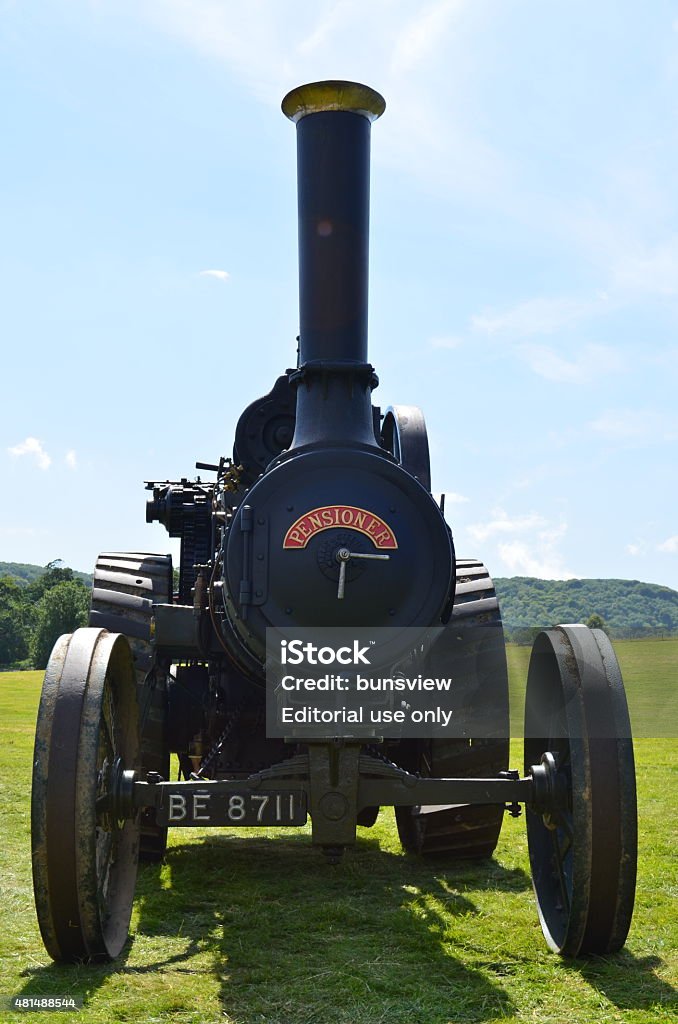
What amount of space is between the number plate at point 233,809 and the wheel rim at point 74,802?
0.96ft

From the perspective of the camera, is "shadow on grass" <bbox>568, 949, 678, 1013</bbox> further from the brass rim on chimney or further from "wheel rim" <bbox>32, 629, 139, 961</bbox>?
the brass rim on chimney

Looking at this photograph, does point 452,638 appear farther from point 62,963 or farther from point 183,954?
point 62,963

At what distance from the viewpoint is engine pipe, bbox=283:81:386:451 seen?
542cm

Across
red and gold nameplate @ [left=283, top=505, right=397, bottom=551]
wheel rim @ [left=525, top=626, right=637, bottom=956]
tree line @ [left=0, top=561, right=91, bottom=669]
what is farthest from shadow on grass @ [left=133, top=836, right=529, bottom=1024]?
tree line @ [left=0, top=561, right=91, bottom=669]

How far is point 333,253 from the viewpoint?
551 cm

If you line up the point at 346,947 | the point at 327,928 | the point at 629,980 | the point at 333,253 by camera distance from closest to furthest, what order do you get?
the point at 629,980
the point at 346,947
the point at 327,928
the point at 333,253

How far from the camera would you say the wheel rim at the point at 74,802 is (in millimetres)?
4262

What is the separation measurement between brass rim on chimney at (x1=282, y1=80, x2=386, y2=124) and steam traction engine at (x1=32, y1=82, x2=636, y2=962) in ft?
0.04

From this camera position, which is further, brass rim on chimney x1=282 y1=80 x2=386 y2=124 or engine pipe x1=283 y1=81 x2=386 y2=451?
brass rim on chimney x1=282 y1=80 x2=386 y2=124

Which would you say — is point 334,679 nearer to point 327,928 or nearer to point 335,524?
point 335,524

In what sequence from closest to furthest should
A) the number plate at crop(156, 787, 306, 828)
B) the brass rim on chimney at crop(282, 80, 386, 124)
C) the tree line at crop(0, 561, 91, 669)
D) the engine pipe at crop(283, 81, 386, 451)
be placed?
the number plate at crop(156, 787, 306, 828), the engine pipe at crop(283, 81, 386, 451), the brass rim on chimney at crop(282, 80, 386, 124), the tree line at crop(0, 561, 91, 669)

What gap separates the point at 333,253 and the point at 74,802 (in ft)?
9.36

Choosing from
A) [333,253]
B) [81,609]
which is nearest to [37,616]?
[81,609]

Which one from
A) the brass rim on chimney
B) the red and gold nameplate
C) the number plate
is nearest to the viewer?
the number plate
